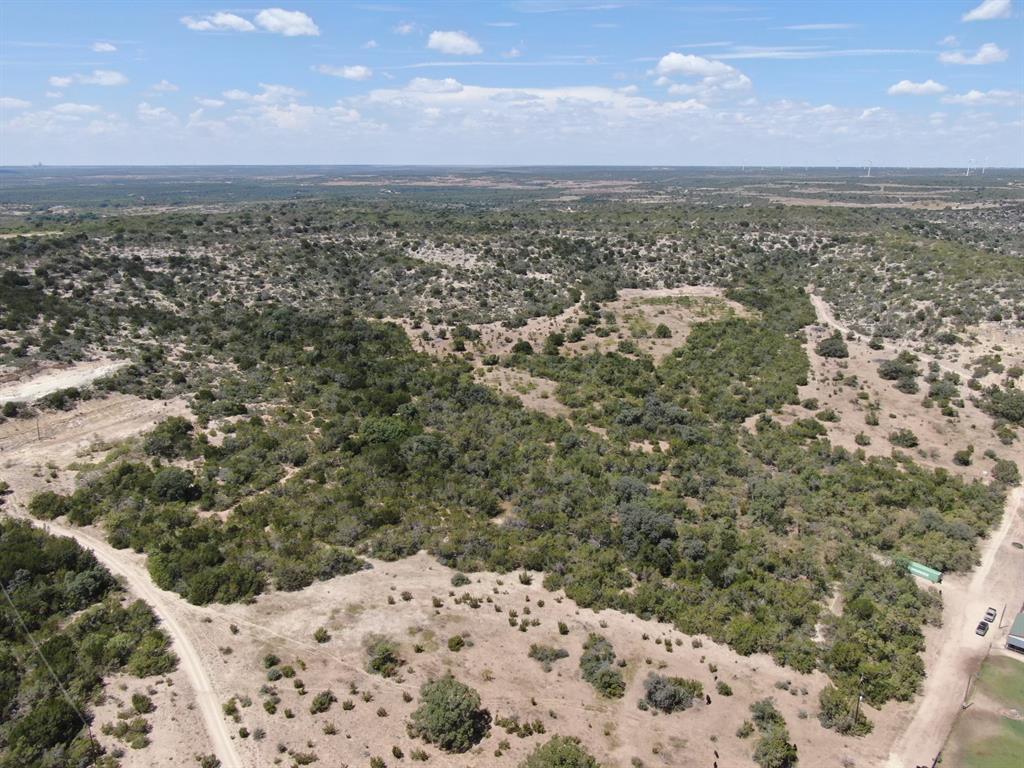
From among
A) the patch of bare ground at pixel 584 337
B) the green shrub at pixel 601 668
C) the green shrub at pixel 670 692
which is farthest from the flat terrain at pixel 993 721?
the patch of bare ground at pixel 584 337

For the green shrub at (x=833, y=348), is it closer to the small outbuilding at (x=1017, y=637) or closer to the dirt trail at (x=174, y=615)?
the small outbuilding at (x=1017, y=637)

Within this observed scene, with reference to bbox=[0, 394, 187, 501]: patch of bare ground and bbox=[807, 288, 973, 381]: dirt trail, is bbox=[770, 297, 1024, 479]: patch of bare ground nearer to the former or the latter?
bbox=[807, 288, 973, 381]: dirt trail

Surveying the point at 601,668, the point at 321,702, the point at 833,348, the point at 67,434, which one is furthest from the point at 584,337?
the point at 321,702

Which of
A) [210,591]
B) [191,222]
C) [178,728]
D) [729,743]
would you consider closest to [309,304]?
[191,222]

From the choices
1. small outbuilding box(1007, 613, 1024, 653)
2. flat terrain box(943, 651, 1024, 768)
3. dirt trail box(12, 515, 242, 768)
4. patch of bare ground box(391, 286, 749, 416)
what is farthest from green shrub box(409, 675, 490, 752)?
patch of bare ground box(391, 286, 749, 416)

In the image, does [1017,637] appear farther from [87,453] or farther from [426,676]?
[87,453]

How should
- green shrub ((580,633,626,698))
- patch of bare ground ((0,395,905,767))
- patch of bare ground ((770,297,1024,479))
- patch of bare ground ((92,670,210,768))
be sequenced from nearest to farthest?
patch of bare ground ((92,670,210,768)) < patch of bare ground ((0,395,905,767)) < green shrub ((580,633,626,698)) < patch of bare ground ((770,297,1024,479))
